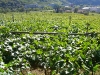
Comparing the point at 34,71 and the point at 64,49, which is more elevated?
the point at 64,49

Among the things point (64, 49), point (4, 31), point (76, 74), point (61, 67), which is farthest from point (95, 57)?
point (4, 31)

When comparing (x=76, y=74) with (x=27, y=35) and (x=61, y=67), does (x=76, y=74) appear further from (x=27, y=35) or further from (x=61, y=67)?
(x=27, y=35)

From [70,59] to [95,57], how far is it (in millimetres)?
2965

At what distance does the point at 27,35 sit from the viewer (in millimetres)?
14586

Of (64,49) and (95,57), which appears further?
(95,57)

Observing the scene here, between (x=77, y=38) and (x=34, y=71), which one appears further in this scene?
(x=77, y=38)

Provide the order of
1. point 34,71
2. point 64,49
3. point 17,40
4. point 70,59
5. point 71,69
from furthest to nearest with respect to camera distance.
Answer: point 17,40, point 34,71, point 64,49, point 70,59, point 71,69

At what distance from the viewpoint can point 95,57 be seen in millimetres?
12672

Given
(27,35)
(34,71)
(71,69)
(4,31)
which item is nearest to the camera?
(71,69)

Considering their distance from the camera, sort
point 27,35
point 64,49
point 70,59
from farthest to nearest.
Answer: point 27,35
point 64,49
point 70,59

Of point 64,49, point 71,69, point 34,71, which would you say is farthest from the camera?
point 34,71

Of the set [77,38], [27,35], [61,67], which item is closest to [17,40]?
[27,35]

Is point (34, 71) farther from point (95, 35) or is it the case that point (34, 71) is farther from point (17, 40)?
point (95, 35)

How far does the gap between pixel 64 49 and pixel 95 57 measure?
80.5 inches
